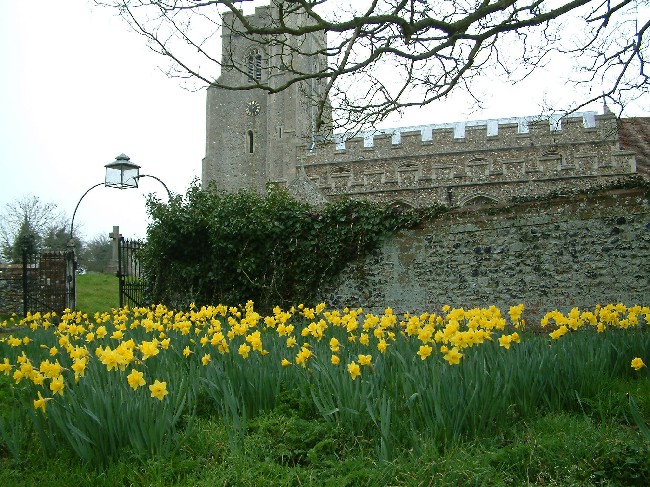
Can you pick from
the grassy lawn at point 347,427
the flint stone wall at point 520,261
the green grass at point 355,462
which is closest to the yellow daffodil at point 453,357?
the grassy lawn at point 347,427

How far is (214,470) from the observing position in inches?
98.0

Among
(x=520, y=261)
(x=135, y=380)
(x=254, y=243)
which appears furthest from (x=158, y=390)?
(x=254, y=243)

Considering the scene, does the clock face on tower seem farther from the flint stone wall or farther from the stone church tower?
the flint stone wall

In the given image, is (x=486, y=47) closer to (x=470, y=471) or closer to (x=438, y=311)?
(x=438, y=311)

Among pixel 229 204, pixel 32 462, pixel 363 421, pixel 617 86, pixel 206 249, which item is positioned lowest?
pixel 32 462

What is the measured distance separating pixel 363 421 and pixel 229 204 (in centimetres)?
863

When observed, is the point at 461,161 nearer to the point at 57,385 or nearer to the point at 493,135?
the point at 493,135

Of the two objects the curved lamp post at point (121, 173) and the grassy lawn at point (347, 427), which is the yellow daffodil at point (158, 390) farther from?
the curved lamp post at point (121, 173)

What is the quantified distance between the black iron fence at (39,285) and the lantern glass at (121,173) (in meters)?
2.51

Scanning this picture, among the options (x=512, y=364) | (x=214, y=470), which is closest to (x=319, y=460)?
(x=214, y=470)

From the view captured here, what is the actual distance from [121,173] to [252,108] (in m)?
28.2

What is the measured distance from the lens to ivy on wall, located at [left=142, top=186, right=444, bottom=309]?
383 inches

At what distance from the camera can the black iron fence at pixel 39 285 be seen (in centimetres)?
1307

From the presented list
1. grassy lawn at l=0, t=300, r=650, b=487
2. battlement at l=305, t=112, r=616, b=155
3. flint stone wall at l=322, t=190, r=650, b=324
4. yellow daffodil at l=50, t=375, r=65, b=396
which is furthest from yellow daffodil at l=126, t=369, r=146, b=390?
battlement at l=305, t=112, r=616, b=155
